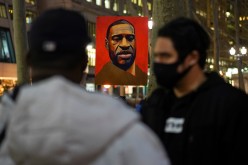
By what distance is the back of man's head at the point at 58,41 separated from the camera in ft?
5.99

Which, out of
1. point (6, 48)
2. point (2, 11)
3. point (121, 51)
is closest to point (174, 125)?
point (121, 51)

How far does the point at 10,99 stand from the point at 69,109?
0.55 meters

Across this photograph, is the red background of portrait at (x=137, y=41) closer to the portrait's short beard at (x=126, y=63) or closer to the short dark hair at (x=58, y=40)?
the portrait's short beard at (x=126, y=63)

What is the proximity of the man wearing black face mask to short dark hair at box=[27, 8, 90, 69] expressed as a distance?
2.90 ft

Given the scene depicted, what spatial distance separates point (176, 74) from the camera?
282 centimetres

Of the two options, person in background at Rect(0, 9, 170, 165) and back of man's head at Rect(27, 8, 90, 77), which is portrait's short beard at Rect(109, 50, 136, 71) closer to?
back of man's head at Rect(27, 8, 90, 77)

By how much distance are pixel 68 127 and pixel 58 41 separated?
0.37 metres

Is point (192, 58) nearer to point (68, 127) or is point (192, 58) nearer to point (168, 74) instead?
point (168, 74)

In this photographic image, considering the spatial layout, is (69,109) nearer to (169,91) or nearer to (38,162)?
(38,162)

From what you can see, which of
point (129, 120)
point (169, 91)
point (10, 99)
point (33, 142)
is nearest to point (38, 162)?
point (33, 142)

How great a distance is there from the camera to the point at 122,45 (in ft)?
37.2

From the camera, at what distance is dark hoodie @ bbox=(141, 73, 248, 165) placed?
267 centimetres

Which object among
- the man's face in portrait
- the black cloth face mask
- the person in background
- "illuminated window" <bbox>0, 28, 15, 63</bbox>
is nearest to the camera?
the person in background

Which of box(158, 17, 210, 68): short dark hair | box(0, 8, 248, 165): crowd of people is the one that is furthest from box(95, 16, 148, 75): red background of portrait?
box(0, 8, 248, 165): crowd of people
